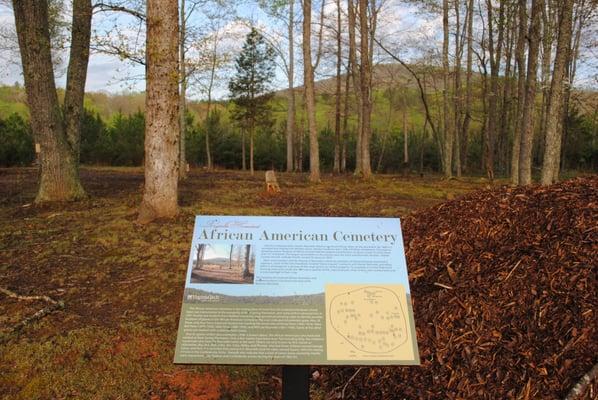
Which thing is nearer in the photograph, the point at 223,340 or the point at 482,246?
the point at 223,340

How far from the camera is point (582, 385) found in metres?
2.52

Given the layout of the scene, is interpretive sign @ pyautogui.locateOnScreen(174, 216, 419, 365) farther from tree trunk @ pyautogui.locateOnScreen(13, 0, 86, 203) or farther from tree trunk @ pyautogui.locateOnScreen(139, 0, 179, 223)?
tree trunk @ pyautogui.locateOnScreen(13, 0, 86, 203)

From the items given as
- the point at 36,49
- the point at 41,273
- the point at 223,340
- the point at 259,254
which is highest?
the point at 36,49

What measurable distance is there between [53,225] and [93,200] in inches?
75.9

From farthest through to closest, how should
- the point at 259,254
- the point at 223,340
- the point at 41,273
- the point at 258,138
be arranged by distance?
the point at 258,138, the point at 41,273, the point at 259,254, the point at 223,340

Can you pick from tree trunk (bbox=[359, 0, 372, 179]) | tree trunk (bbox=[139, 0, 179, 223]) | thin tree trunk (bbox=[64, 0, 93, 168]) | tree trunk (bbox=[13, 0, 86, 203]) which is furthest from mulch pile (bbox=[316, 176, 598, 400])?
tree trunk (bbox=[359, 0, 372, 179])

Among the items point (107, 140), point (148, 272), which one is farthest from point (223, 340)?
point (107, 140)

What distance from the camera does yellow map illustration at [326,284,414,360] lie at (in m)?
2.28

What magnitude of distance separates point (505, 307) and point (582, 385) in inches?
26.9

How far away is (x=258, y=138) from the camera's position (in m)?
33.9

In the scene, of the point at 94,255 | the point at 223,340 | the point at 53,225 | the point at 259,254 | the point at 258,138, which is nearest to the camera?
the point at 223,340

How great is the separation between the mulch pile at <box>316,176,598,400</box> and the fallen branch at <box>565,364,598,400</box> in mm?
25

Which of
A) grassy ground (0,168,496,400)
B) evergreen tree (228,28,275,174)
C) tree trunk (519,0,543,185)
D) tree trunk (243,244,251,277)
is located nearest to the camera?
tree trunk (243,244,251,277)

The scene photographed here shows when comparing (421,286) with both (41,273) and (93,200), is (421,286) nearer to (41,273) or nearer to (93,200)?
(41,273)
